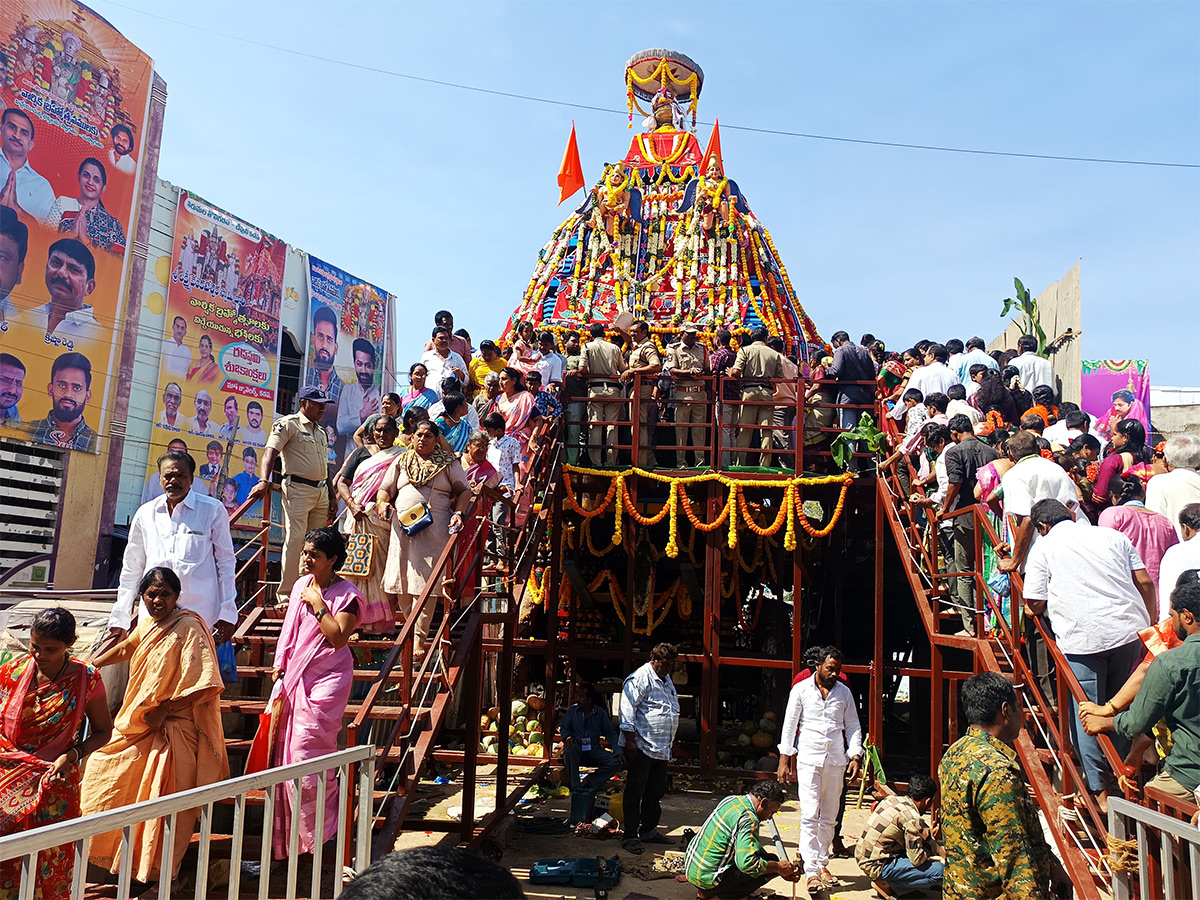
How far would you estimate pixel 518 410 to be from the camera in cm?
974

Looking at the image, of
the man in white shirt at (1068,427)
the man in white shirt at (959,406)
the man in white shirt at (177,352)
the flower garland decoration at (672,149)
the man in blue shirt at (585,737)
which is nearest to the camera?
the man in white shirt at (1068,427)

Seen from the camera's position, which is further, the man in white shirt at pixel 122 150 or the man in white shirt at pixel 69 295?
the man in white shirt at pixel 122 150

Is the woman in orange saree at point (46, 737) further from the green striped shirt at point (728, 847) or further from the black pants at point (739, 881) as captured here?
the black pants at point (739, 881)

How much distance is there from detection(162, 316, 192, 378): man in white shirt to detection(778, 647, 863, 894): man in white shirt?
18192mm

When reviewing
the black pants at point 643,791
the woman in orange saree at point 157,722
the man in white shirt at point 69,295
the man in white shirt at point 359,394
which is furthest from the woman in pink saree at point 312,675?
the man in white shirt at point 359,394

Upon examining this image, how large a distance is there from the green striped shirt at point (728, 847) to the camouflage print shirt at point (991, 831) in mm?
2662

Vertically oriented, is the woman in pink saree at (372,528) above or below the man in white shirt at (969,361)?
below

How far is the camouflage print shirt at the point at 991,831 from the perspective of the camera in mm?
3781

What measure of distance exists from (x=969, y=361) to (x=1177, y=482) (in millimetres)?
4136

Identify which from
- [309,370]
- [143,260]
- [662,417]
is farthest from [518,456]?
[309,370]

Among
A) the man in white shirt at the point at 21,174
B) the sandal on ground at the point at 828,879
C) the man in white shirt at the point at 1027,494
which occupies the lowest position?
the sandal on ground at the point at 828,879

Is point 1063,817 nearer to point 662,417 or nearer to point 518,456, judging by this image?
point 518,456

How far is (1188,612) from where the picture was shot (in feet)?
13.5

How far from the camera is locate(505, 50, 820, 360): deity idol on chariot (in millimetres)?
16719
